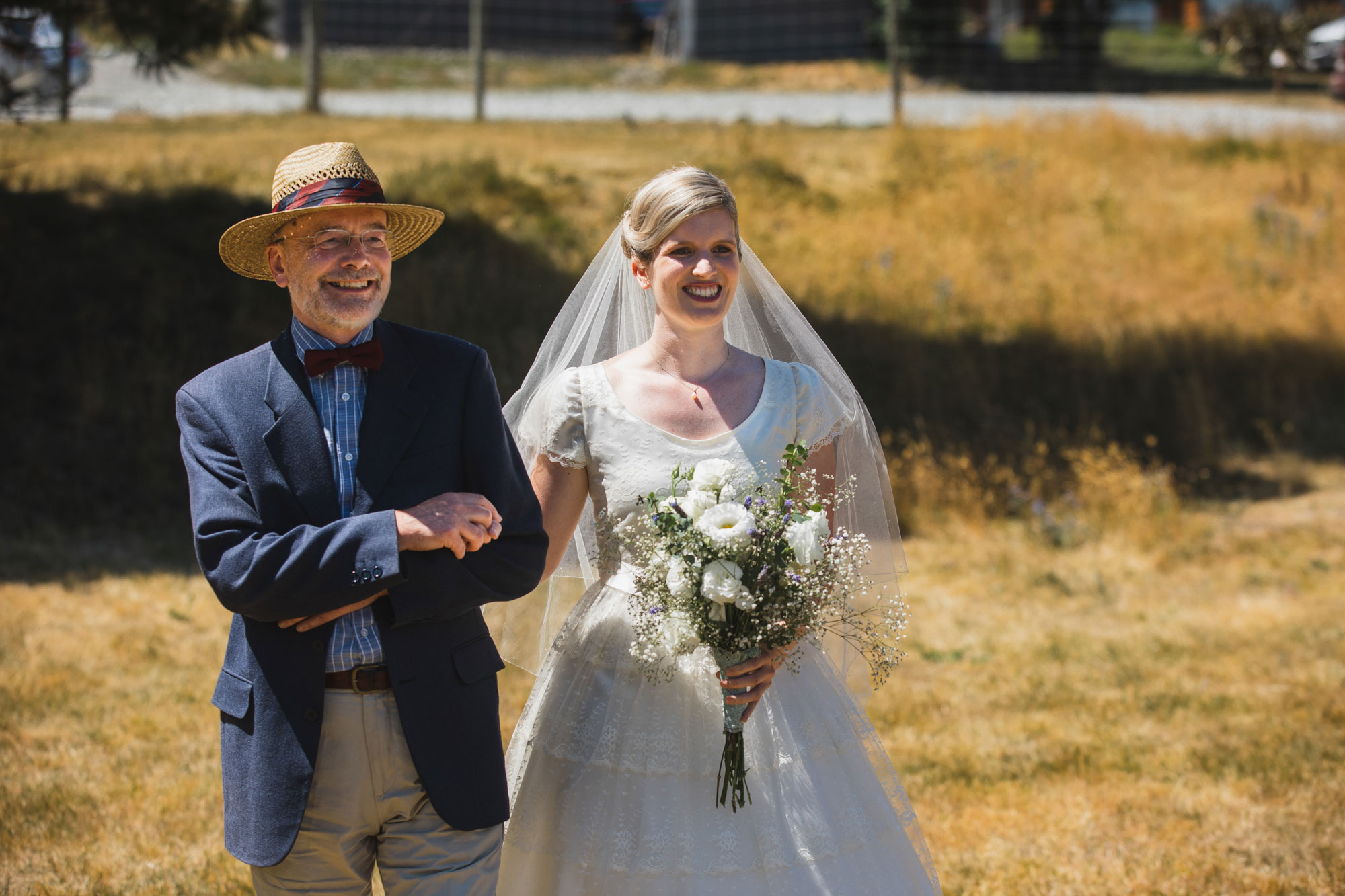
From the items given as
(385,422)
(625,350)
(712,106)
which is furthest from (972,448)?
(712,106)

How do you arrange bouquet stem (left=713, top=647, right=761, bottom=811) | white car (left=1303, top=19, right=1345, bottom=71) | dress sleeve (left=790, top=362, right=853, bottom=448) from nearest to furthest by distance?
1. bouquet stem (left=713, top=647, right=761, bottom=811)
2. dress sleeve (left=790, top=362, right=853, bottom=448)
3. white car (left=1303, top=19, right=1345, bottom=71)

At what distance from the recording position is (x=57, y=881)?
4477 millimetres

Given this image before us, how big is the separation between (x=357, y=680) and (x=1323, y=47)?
94.9ft

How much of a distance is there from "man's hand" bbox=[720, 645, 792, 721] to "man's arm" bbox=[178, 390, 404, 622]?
913 mm

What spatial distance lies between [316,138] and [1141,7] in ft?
113

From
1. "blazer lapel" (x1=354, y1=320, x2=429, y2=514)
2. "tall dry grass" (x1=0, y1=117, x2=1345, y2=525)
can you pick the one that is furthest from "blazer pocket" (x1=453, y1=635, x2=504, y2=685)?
"tall dry grass" (x1=0, y1=117, x2=1345, y2=525)

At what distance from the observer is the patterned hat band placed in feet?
8.95

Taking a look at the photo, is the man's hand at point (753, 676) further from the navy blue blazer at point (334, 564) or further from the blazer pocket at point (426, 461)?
the blazer pocket at point (426, 461)

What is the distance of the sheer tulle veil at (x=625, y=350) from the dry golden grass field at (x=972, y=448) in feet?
2.39

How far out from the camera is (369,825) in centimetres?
276

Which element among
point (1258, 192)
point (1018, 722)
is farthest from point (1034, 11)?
point (1018, 722)

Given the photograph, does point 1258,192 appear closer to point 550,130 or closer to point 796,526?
point 550,130

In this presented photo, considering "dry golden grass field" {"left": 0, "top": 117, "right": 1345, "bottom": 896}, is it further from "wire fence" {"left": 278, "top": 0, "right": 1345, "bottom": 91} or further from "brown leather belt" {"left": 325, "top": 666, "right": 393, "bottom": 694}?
"wire fence" {"left": 278, "top": 0, "right": 1345, "bottom": 91}

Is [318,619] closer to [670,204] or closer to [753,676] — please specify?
[753,676]
